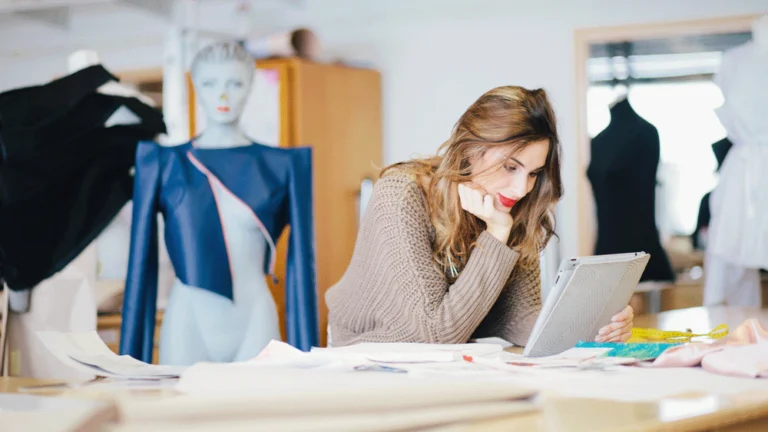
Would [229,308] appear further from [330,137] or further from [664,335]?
[330,137]

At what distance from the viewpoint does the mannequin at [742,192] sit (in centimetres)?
333

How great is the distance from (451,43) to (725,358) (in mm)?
3798

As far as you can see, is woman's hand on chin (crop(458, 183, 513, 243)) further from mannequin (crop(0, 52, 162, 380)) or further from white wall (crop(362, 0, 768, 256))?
white wall (crop(362, 0, 768, 256))

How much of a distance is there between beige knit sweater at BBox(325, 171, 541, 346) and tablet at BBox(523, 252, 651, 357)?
17cm

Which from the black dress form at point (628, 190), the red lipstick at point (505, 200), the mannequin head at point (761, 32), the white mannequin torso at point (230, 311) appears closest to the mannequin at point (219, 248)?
the white mannequin torso at point (230, 311)

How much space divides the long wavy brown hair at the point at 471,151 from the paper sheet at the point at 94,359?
0.70 meters

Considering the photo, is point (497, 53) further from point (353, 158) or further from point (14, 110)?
point (14, 110)

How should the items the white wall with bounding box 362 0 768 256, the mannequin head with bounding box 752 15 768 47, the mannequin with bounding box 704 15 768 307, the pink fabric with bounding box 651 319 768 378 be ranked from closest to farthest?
the pink fabric with bounding box 651 319 768 378, the mannequin with bounding box 704 15 768 307, the mannequin head with bounding box 752 15 768 47, the white wall with bounding box 362 0 768 256

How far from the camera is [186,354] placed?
7.84 feet

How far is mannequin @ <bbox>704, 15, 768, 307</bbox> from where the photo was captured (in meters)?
3.33

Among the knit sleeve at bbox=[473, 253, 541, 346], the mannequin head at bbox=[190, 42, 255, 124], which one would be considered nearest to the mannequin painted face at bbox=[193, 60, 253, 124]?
the mannequin head at bbox=[190, 42, 255, 124]

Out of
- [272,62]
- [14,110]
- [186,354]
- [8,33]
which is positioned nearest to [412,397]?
[186,354]

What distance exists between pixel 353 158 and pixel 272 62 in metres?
0.66

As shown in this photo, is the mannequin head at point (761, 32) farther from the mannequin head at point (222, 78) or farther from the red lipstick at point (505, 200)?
the red lipstick at point (505, 200)
